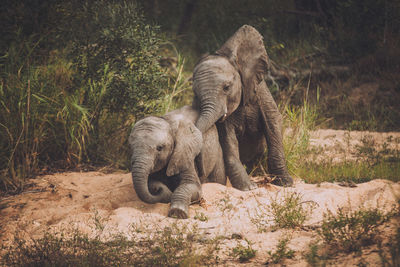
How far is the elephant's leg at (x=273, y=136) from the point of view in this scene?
18.0 feet

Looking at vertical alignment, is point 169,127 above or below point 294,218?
above

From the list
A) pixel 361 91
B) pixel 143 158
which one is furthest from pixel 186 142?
pixel 361 91

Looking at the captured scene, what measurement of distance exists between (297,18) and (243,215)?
1064 centimetres

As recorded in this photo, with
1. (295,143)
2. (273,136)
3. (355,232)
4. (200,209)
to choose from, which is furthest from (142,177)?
(295,143)

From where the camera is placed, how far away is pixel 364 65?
35.9 feet

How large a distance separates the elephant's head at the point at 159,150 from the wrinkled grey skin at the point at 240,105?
238 mm

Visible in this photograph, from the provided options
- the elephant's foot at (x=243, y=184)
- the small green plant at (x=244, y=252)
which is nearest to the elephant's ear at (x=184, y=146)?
the elephant's foot at (x=243, y=184)

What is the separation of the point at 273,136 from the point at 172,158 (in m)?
1.74

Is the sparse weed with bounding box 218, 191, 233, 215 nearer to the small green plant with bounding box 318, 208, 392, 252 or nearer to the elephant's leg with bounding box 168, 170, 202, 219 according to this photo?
the elephant's leg with bounding box 168, 170, 202, 219

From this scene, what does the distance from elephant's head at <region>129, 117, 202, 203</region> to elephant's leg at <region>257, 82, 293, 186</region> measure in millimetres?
1288

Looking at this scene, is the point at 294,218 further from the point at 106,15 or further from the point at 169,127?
the point at 106,15

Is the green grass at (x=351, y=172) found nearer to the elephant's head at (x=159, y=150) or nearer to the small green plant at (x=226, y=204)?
the small green plant at (x=226, y=204)

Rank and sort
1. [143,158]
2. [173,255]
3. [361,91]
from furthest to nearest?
1. [361,91]
2. [143,158]
3. [173,255]

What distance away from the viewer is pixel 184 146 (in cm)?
453
